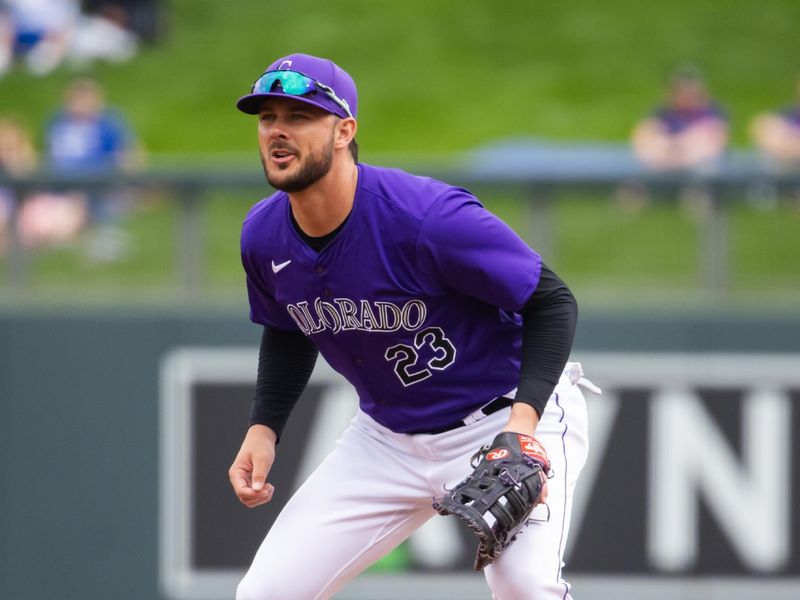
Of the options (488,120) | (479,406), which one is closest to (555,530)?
(479,406)

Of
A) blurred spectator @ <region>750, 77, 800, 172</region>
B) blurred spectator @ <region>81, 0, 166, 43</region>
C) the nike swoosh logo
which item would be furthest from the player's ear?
blurred spectator @ <region>81, 0, 166, 43</region>

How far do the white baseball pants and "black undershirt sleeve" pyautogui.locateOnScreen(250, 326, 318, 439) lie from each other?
227 millimetres

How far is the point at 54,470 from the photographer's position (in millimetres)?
7566

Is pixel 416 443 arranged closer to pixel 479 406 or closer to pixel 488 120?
pixel 479 406

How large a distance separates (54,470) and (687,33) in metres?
14.6

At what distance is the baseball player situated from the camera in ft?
12.7

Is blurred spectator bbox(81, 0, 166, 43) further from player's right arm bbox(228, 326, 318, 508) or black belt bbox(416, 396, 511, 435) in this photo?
black belt bbox(416, 396, 511, 435)

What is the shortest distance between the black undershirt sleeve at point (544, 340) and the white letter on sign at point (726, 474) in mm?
3438

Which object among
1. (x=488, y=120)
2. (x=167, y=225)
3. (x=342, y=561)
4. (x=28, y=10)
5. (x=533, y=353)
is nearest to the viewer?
(x=533, y=353)

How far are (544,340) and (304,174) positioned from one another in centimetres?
84

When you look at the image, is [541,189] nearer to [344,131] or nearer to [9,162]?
[344,131]

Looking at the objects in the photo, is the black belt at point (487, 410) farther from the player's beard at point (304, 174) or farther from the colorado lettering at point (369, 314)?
the player's beard at point (304, 174)

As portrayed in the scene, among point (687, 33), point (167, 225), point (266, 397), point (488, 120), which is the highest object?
point (687, 33)

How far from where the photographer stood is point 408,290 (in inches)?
159
